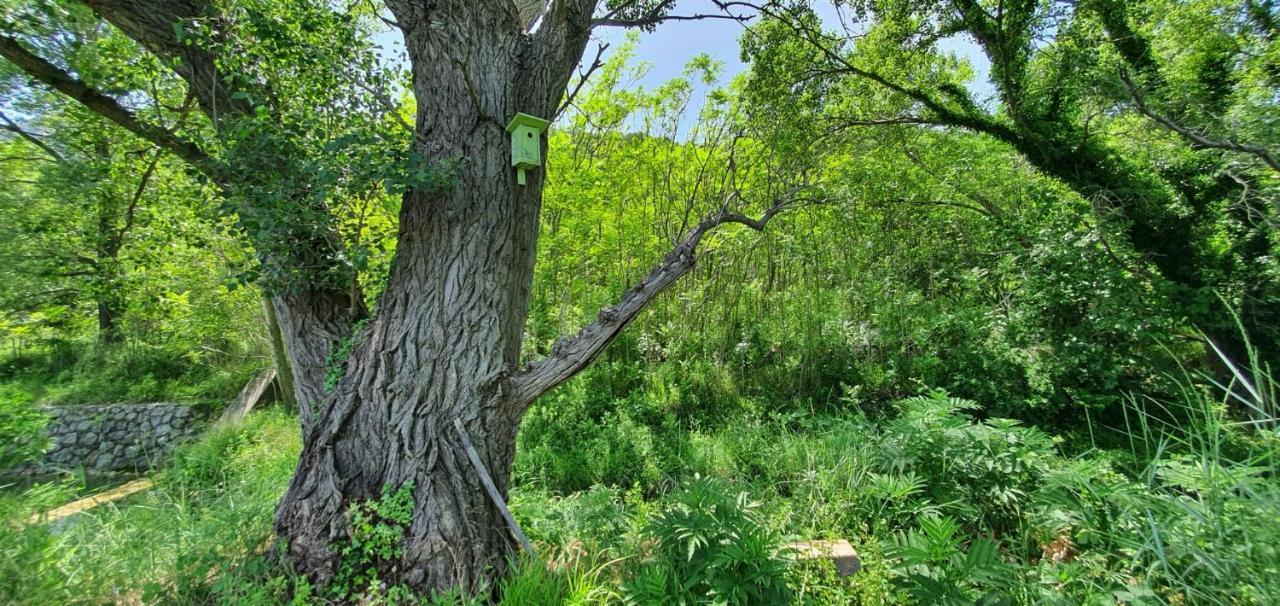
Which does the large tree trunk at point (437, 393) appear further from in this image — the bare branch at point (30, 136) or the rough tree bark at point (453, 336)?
the bare branch at point (30, 136)

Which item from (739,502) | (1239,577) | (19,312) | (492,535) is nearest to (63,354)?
(19,312)

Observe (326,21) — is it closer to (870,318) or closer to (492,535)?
(492,535)

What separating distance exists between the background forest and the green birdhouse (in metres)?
0.46

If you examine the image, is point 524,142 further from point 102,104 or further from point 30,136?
point 30,136

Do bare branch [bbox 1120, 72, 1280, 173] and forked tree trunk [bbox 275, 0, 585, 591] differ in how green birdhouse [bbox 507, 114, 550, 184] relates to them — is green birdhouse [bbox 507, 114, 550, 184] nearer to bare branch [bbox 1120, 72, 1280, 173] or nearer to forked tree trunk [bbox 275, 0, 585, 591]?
forked tree trunk [bbox 275, 0, 585, 591]

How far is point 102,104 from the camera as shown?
1.95 metres

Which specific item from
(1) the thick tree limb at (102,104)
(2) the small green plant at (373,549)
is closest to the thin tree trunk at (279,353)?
(1) the thick tree limb at (102,104)

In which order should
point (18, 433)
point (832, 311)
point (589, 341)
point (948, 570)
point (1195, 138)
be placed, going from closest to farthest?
point (948, 570) < point (18, 433) < point (589, 341) < point (1195, 138) < point (832, 311)

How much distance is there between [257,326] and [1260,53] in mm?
11233

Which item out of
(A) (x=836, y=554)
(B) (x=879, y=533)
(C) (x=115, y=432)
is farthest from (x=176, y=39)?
(C) (x=115, y=432)

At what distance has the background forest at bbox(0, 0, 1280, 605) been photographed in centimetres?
151

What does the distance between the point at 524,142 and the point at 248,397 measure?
6883mm

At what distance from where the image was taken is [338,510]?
61.5 inches

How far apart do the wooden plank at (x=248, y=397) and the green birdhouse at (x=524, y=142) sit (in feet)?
20.3
